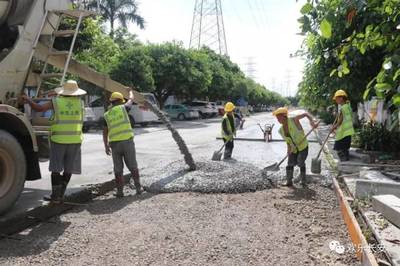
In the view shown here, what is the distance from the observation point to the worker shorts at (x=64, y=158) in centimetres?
642

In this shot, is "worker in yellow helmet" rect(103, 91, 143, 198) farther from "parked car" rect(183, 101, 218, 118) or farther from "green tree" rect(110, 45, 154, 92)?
"parked car" rect(183, 101, 218, 118)

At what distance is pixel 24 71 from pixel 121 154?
2040mm

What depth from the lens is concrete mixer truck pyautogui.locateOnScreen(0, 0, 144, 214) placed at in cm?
573

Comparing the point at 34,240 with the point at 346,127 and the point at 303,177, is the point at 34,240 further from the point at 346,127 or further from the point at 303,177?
the point at 346,127

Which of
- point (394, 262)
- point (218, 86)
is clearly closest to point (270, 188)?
point (394, 262)

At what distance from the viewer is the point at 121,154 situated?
25.2 feet

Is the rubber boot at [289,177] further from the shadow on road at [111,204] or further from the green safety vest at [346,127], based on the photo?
the green safety vest at [346,127]

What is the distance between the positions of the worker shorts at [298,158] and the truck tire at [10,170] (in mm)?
4751

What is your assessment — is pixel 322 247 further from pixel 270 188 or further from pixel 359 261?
pixel 270 188

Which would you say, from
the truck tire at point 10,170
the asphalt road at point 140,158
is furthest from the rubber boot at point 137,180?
the truck tire at point 10,170

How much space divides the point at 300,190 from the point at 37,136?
4.41 m

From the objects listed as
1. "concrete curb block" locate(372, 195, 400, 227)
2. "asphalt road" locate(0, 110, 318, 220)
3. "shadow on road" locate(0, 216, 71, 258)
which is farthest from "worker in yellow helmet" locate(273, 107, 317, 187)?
"shadow on road" locate(0, 216, 71, 258)

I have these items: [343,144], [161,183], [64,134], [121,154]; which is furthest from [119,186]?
[343,144]

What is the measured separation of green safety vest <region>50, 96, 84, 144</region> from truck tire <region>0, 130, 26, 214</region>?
0.65 metres
